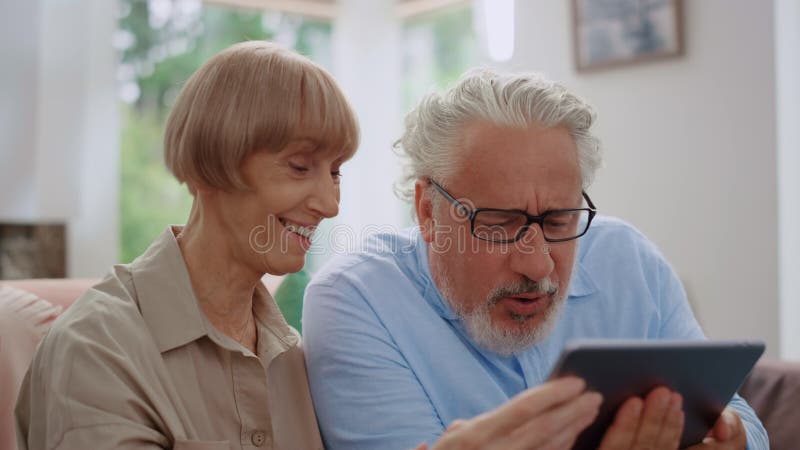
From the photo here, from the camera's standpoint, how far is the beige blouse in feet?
3.62

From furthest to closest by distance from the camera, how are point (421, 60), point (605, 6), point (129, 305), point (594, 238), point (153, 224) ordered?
A: point (421, 60) → point (153, 224) → point (605, 6) → point (594, 238) → point (129, 305)

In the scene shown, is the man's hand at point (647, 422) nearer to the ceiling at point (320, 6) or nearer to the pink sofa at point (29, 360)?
the pink sofa at point (29, 360)

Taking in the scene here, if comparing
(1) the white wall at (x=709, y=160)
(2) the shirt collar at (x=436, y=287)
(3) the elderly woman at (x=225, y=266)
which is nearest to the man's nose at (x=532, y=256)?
(2) the shirt collar at (x=436, y=287)

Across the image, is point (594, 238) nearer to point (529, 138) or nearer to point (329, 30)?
point (529, 138)

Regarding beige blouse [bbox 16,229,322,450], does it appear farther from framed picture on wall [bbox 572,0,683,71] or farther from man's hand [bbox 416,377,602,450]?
framed picture on wall [bbox 572,0,683,71]

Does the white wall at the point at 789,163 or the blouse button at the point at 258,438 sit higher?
the white wall at the point at 789,163

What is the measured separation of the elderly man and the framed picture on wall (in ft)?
6.12

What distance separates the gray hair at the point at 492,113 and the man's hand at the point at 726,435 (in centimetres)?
47

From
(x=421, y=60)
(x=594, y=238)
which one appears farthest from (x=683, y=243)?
(x=421, y=60)

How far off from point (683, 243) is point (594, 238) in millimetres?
1617

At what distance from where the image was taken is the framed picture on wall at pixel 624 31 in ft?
10.5

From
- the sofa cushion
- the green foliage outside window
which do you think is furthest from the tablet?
the green foliage outside window

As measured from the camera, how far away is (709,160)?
3.07 meters

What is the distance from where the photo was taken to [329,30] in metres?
5.04
